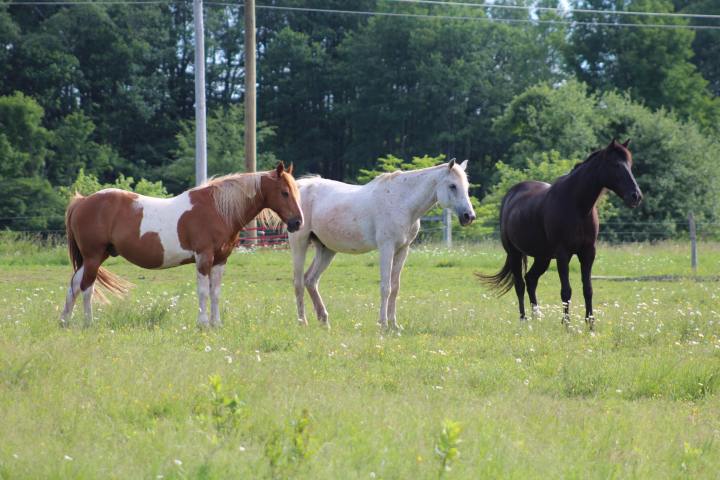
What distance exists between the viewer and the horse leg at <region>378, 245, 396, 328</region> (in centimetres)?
1100

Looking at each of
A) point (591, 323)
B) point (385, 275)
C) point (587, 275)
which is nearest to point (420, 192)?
point (385, 275)

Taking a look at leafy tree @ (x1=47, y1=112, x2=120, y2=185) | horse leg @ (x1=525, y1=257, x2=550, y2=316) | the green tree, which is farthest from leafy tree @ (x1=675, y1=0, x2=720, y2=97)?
horse leg @ (x1=525, y1=257, x2=550, y2=316)

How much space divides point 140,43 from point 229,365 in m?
46.4

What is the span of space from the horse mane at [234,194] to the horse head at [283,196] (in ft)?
0.39

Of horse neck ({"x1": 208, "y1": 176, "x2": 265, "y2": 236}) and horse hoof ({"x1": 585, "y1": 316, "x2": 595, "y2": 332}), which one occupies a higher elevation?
horse neck ({"x1": 208, "y1": 176, "x2": 265, "y2": 236})

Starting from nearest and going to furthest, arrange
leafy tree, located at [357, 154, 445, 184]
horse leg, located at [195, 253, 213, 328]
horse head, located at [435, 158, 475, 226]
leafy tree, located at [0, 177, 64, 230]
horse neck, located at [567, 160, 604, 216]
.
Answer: horse leg, located at [195, 253, 213, 328] < horse head, located at [435, 158, 475, 226] < horse neck, located at [567, 160, 604, 216] < leafy tree, located at [357, 154, 445, 184] < leafy tree, located at [0, 177, 64, 230]

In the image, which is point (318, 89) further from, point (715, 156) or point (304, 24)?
point (715, 156)

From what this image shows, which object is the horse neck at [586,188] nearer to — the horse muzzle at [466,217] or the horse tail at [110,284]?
the horse muzzle at [466,217]

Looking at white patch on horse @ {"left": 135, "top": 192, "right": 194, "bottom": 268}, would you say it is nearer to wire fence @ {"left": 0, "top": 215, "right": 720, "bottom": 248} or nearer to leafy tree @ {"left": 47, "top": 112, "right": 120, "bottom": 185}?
wire fence @ {"left": 0, "top": 215, "right": 720, "bottom": 248}

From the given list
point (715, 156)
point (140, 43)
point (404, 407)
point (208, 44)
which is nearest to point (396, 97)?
point (208, 44)

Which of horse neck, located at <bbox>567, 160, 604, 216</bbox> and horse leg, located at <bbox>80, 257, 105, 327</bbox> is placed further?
horse neck, located at <bbox>567, 160, 604, 216</bbox>

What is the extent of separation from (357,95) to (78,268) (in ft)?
171

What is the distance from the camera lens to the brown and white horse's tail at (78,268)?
10617 millimetres

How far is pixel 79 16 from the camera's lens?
49.3 m
